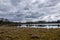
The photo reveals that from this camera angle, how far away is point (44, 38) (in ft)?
81.7

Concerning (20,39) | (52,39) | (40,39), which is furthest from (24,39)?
(52,39)

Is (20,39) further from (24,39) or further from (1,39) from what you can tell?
(1,39)

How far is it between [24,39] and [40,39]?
283 centimetres

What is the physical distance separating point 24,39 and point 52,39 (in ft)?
15.9

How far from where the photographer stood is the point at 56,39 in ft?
79.3

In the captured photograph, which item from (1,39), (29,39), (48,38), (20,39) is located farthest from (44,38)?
(1,39)

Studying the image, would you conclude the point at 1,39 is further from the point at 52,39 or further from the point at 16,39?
the point at 52,39

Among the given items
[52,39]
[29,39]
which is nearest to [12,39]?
[29,39]

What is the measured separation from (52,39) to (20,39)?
220 inches

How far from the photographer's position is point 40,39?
24234 mm

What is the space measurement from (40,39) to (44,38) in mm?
1001

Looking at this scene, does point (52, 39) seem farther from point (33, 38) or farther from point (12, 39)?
point (12, 39)

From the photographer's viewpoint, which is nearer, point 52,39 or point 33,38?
point 52,39

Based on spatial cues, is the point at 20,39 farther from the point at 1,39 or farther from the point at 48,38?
the point at 48,38
